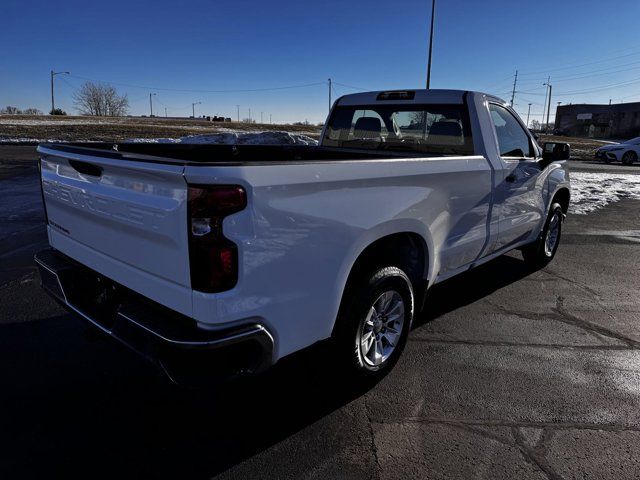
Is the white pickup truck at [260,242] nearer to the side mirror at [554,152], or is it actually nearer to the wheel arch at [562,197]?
the side mirror at [554,152]

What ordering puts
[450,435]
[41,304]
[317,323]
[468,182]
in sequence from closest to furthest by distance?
[317,323] → [450,435] → [468,182] → [41,304]

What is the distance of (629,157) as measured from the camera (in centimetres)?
2478

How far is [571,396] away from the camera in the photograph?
3.11m

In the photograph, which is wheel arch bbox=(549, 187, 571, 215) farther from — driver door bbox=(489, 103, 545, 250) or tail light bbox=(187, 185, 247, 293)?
tail light bbox=(187, 185, 247, 293)

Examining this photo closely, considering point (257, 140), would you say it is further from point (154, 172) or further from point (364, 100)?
point (154, 172)

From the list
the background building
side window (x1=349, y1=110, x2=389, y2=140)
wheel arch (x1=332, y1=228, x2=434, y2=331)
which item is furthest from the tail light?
the background building

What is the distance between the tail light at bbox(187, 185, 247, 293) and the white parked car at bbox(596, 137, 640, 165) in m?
28.5

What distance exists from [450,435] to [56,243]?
2828 millimetres

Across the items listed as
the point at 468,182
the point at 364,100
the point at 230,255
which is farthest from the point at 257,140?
the point at 230,255

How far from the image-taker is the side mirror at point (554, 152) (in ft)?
16.7

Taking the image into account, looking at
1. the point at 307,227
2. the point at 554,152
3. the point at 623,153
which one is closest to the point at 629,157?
the point at 623,153

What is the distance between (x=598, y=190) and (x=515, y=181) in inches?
435

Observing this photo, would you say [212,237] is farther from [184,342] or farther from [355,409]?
[355,409]

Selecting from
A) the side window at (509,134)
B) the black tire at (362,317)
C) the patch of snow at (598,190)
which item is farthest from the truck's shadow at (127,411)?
the patch of snow at (598,190)
